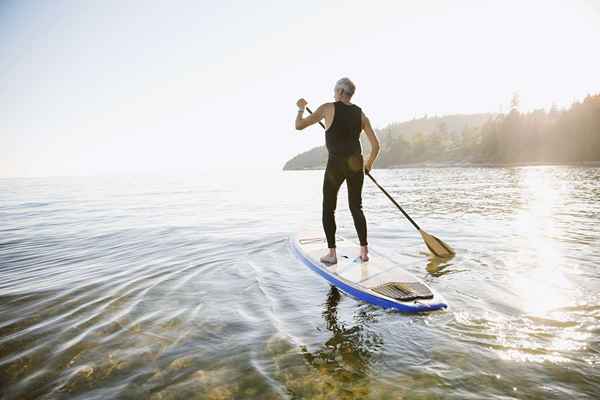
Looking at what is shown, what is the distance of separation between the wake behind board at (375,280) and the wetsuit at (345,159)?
25.0 inches

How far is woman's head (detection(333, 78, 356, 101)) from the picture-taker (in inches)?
204

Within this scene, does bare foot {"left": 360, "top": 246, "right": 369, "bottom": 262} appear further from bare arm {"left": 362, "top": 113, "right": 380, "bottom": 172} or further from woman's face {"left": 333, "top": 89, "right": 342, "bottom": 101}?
woman's face {"left": 333, "top": 89, "right": 342, "bottom": 101}

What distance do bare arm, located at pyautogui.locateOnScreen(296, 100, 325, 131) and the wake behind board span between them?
2468 mm

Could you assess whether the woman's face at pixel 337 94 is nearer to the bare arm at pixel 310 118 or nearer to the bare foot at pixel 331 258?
the bare arm at pixel 310 118

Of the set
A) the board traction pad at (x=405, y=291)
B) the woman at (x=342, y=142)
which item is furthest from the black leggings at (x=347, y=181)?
the board traction pad at (x=405, y=291)

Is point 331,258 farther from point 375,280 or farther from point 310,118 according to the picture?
point 310,118

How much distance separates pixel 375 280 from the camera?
5102mm

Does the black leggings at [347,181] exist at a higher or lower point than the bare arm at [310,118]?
lower

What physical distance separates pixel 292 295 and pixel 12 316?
3831mm

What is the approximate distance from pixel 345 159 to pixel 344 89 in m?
1.09

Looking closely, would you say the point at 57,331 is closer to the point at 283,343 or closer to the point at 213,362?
the point at 213,362

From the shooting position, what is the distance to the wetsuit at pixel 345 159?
527 cm

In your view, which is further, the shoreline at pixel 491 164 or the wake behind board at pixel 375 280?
the shoreline at pixel 491 164

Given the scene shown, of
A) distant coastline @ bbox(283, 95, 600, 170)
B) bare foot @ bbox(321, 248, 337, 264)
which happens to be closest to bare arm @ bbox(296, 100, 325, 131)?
bare foot @ bbox(321, 248, 337, 264)
